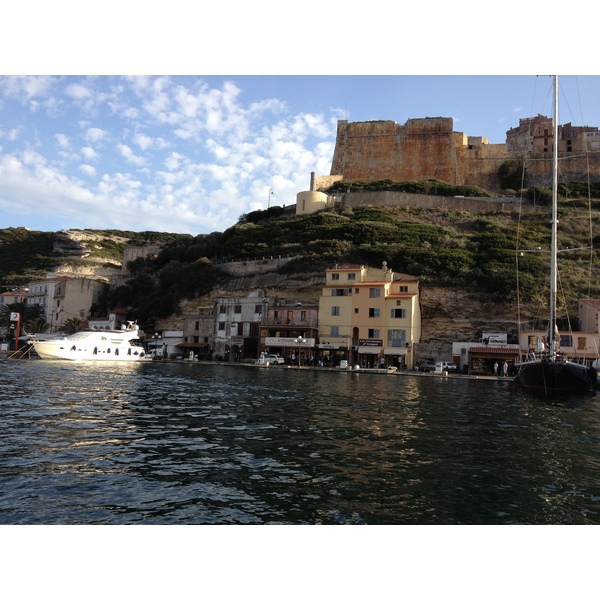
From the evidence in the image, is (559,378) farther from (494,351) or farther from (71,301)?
(71,301)

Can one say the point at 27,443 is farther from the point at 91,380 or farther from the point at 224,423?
the point at 91,380

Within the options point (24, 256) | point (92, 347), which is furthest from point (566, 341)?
point (24, 256)

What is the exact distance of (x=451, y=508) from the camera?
281 inches

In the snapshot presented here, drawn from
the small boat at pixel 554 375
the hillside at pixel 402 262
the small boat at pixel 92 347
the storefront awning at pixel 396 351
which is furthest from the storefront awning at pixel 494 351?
the small boat at pixel 92 347

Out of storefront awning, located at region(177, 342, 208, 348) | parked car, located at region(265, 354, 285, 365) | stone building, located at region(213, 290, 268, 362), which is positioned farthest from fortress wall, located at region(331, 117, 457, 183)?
parked car, located at region(265, 354, 285, 365)

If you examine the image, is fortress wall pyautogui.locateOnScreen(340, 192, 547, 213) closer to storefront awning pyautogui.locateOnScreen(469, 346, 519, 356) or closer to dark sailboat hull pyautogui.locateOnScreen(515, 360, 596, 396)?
storefront awning pyautogui.locateOnScreen(469, 346, 519, 356)

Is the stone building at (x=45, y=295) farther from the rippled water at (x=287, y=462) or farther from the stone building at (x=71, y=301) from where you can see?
the rippled water at (x=287, y=462)

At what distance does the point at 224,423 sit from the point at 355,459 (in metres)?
4.52

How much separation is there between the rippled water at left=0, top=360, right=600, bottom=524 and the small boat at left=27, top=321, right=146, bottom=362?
22997 mm

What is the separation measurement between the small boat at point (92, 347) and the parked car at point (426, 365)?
77.1 feet

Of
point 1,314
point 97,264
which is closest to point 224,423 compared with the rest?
point 1,314

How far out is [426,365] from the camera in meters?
39.7

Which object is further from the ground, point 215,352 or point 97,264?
point 97,264

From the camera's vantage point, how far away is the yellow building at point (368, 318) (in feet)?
139
